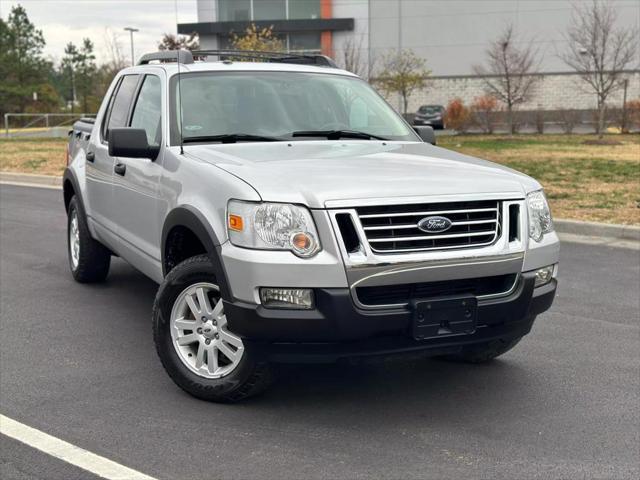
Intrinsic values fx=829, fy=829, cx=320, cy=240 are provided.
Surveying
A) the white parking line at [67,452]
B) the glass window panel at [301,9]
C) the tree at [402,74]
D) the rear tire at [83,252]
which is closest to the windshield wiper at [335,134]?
the white parking line at [67,452]

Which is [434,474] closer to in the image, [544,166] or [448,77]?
[544,166]

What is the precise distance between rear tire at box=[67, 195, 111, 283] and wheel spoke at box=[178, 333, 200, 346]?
2.74 meters

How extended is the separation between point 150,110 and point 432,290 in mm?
2689

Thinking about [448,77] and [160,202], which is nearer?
[160,202]

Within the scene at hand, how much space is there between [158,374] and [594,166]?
571 inches

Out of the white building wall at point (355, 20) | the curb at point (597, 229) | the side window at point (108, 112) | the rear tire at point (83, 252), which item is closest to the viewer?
the side window at point (108, 112)

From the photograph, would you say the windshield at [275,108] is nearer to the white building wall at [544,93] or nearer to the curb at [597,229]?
the curb at [597,229]

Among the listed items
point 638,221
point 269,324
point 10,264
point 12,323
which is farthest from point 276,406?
point 638,221

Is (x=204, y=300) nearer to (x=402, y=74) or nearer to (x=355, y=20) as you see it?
(x=402, y=74)

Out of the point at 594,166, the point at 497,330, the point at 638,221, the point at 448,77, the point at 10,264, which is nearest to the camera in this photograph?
the point at 497,330

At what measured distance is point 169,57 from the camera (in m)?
6.04

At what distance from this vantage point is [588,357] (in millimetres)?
5426

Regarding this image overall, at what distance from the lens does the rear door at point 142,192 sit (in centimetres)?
523

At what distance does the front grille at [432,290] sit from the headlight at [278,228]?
13.1 inches
